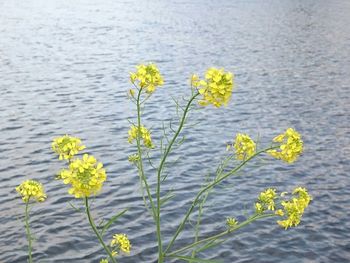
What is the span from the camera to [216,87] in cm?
588

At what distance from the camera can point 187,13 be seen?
238 ft

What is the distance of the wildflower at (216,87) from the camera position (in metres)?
5.88

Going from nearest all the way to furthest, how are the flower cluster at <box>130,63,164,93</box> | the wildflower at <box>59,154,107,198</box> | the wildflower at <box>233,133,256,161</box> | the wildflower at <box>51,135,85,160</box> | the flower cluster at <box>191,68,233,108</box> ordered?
the wildflower at <box>59,154,107,198</box>
the flower cluster at <box>191,68,233,108</box>
the wildflower at <box>51,135,85,160</box>
the flower cluster at <box>130,63,164,93</box>
the wildflower at <box>233,133,256,161</box>

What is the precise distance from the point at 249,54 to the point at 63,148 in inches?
1546

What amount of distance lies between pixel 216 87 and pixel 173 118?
20.5 m

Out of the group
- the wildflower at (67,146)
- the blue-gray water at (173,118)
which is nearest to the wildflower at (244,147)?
the blue-gray water at (173,118)

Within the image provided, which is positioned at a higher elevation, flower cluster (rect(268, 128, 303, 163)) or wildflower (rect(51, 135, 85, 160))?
wildflower (rect(51, 135, 85, 160))

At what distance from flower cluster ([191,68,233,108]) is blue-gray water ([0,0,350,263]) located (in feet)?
6.52

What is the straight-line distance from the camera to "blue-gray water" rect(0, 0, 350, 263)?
15039 mm

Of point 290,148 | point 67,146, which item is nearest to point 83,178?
point 67,146

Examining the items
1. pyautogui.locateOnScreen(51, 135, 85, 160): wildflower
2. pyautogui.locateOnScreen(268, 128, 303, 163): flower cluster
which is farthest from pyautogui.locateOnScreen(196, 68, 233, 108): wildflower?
pyautogui.locateOnScreen(51, 135, 85, 160): wildflower

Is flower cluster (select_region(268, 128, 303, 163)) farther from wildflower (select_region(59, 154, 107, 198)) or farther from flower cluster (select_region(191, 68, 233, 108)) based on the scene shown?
wildflower (select_region(59, 154, 107, 198))

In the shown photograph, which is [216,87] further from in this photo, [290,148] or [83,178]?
[83,178]

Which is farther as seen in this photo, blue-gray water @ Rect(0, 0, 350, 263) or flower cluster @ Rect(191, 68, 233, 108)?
blue-gray water @ Rect(0, 0, 350, 263)
